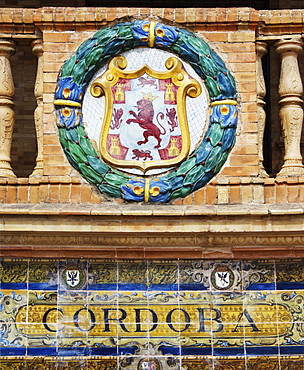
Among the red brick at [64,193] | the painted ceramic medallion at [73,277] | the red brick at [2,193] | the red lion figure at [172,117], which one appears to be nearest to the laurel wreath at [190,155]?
the red brick at [64,193]

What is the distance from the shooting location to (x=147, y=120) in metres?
9.42

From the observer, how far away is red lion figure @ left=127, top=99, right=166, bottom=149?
9406 mm

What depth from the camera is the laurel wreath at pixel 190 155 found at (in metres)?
9.27

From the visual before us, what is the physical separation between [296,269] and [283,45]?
7.72 feet

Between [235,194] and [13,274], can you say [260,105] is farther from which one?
[13,274]

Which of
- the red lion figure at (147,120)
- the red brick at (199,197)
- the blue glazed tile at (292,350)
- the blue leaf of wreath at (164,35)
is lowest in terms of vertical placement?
the blue glazed tile at (292,350)

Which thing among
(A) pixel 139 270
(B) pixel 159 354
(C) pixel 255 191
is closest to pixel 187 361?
(B) pixel 159 354

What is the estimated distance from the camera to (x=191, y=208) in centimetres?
909

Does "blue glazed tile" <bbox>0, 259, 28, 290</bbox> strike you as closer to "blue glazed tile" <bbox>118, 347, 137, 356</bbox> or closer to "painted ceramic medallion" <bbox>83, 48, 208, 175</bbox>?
"blue glazed tile" <bbox>118, 347, 137, 356</bbox>

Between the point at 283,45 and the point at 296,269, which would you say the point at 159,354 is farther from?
the point at 283,45

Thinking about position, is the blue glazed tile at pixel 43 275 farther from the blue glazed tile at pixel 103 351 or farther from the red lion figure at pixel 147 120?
the red lion figure at pixel 147 120

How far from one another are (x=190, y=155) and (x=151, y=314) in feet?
5.49

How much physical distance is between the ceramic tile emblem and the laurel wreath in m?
0.80

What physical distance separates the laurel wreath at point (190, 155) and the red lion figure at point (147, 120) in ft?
1.34
